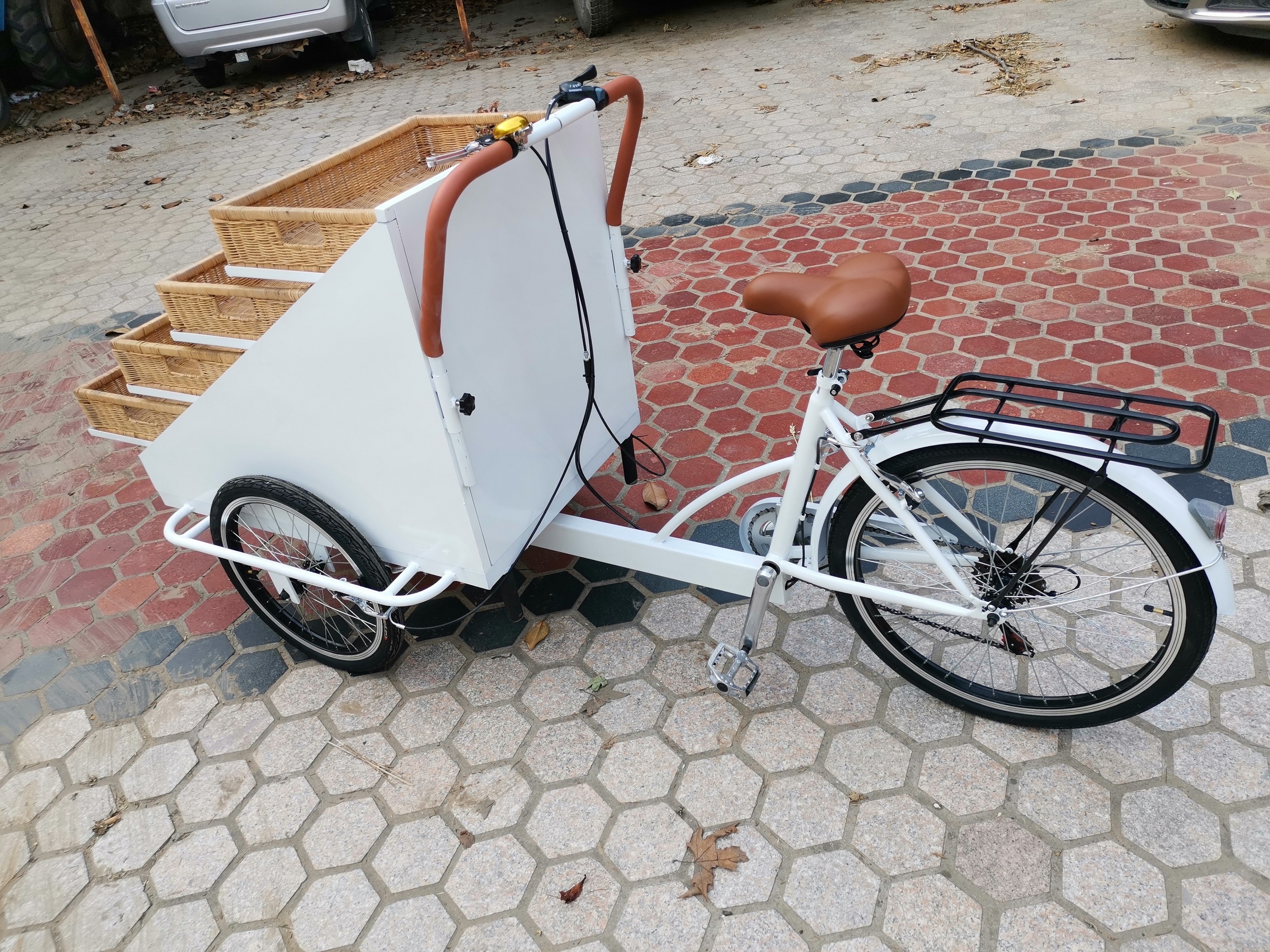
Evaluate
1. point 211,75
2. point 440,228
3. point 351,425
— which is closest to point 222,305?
point 351,425

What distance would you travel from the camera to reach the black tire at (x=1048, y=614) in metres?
2.06

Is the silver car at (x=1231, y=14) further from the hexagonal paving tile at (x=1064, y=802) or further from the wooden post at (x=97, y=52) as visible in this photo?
the wooden post at (x=97, y=52)

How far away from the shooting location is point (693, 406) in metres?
4.00

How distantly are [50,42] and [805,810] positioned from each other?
44.9 ft

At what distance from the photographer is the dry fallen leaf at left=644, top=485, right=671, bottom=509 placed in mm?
3439

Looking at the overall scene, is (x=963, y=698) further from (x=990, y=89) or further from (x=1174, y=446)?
(x=990, y=89)

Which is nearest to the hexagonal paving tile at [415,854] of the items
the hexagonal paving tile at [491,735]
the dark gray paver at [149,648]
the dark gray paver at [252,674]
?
the hexagonal paving tile at [491,735]

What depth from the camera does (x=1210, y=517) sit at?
6.38 ft

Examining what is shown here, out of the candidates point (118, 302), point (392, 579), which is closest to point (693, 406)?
point (392, 579)

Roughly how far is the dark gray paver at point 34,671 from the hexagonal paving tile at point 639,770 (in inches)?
80.5

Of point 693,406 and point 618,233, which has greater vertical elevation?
point 618,233

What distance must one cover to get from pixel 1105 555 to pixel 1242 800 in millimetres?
872

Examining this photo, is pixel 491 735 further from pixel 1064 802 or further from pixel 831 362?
pixel 1064 802


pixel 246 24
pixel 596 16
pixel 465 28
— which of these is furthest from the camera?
pixel 465 28
